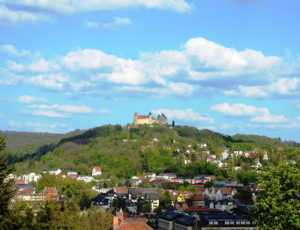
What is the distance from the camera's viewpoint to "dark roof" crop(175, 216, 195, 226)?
66838 millimetres

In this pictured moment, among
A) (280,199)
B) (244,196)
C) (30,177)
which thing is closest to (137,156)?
(30,177)

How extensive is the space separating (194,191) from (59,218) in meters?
92.6

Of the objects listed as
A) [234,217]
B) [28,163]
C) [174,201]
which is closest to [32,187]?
[174,201]

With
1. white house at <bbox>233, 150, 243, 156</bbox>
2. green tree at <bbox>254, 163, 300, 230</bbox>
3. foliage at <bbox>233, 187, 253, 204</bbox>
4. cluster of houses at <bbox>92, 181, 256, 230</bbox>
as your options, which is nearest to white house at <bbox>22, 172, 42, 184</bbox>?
cluster of houses at <bbox>92, 181, 256, 230</bbox>

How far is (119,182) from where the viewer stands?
134000 millimetres

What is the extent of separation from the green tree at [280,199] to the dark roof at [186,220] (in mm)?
33622

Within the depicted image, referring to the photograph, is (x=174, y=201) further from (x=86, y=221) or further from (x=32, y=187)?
(x=86, y=221)

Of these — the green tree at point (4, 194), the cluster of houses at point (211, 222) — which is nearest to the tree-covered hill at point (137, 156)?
the cluster of houses at point (211, 222)

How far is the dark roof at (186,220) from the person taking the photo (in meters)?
66.8

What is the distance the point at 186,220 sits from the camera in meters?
68.9

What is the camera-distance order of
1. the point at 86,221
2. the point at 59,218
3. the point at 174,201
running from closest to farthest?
1. the point at 59,218
2. the point at 86,221
3. the point at 174,201

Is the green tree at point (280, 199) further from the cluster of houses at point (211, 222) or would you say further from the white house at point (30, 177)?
the white house at point (30, 177)

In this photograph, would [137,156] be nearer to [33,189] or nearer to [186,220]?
[33,189]

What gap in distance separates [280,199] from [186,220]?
3825 centimetres
